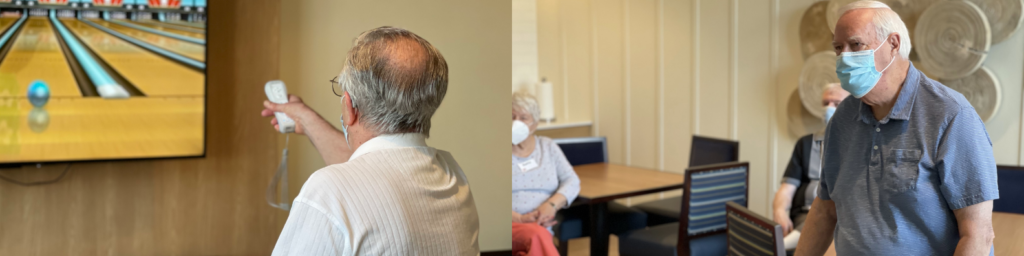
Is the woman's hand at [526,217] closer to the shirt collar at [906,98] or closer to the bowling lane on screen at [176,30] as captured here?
the bowling lane on screen at [176,30]

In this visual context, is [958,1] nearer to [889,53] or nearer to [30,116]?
[889,53]

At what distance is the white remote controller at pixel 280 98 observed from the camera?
5.50 ft

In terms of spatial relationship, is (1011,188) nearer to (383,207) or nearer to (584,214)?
(584,214)

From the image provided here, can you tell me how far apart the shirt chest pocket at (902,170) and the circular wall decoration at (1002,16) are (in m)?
2.35

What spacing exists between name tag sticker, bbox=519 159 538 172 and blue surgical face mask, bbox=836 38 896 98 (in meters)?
1.74

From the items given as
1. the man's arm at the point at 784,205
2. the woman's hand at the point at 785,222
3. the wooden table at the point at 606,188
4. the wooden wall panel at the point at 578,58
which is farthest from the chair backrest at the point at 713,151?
the wooden wall panel at the point at 578,58

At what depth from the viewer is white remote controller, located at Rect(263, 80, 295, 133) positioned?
1678 millimetres

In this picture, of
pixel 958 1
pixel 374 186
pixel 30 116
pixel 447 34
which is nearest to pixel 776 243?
pixel 447 34

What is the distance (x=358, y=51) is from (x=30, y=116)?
123 centimetres

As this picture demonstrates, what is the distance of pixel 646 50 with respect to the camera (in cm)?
535

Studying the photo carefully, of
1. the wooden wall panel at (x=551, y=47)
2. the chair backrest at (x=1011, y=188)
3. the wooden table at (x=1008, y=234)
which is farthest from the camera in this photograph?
the wooden wall panel at (x=551, y=47)

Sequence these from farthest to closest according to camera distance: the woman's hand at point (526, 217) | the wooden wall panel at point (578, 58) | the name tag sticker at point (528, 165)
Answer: the wooden wall panel at point (578, 58) → the name tag sticker at point (528, 165) → the woman's hand at point (526, 217)

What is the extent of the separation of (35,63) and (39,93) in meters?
0.08

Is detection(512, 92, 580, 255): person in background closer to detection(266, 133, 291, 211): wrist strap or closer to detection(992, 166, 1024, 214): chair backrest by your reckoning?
detection(266, 133, 291, 211): wrist strap
